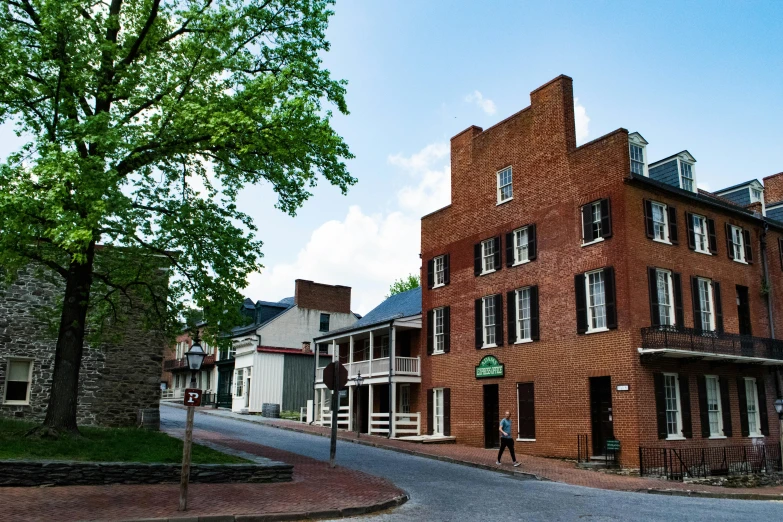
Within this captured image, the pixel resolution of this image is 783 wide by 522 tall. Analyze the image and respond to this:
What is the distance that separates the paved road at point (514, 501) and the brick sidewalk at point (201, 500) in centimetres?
82

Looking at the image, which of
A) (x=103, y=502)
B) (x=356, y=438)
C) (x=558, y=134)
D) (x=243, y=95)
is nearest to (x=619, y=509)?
(x=103, y=502)

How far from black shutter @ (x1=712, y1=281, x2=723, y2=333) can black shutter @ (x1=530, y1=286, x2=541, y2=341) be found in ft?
19.5

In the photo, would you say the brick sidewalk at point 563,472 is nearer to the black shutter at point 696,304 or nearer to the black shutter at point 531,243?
the black shutter at point 696,304

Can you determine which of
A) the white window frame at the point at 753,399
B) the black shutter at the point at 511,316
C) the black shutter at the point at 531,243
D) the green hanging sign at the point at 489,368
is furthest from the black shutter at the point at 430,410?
the white window frame at the point at 753,399

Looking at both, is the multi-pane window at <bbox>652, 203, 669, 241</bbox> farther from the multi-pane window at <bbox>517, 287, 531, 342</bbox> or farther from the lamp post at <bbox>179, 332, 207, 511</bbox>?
the lamp post at <bbox>179, 332, 207, 511</bbox>

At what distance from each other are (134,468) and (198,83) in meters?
8.95

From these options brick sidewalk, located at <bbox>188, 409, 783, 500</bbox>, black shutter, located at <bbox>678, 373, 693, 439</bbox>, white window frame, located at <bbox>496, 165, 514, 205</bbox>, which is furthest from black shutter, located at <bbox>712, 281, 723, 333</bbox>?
white window frame, located at <bbox>496, 165, 514, 205</bbox>

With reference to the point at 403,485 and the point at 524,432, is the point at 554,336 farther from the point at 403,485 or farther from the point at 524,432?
the point at 403,485

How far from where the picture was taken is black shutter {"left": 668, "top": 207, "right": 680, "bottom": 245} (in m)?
22.4

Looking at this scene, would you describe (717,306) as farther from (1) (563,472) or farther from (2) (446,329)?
(2) (446,329)

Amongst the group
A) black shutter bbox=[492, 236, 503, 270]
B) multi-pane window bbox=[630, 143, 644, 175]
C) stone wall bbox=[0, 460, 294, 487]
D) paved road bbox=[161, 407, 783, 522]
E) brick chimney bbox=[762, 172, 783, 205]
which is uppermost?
brick chimney bbox=[762, 172, 783, 205]

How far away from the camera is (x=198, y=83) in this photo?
16469mm

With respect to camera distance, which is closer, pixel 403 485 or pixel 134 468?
pixel 134 468

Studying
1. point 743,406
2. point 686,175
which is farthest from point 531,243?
point 743,406
